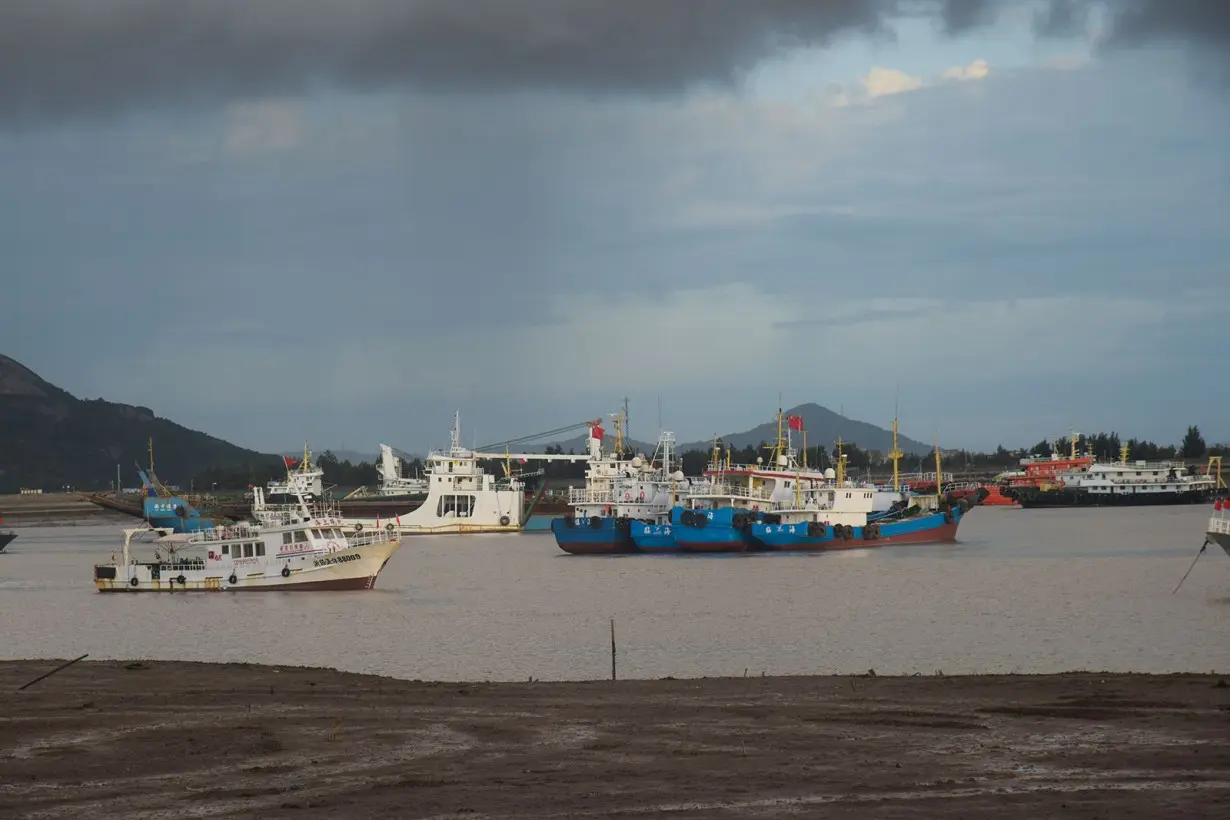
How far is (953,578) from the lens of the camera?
53.1m

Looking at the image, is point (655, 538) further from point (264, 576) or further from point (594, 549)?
point (264, 576)

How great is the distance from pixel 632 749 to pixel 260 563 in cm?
3697

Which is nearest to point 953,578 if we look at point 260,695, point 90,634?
point 90,634

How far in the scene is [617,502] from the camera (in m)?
84.1

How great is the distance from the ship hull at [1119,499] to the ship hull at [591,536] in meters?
80.2

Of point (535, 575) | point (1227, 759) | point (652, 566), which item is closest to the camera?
point (1227, 759)

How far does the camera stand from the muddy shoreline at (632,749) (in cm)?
1254

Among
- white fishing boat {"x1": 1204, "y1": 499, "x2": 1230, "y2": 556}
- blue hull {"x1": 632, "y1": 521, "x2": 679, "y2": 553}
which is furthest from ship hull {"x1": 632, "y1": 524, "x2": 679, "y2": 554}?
white fishing boat {"x1": 1204, "y1": 499, "x2": 1230, "y2": 556}

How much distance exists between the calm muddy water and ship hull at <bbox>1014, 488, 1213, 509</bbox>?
77486mm

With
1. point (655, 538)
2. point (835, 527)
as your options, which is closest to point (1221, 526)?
point (835, 527)

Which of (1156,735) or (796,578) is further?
(796,578)

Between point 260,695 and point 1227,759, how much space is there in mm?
12089

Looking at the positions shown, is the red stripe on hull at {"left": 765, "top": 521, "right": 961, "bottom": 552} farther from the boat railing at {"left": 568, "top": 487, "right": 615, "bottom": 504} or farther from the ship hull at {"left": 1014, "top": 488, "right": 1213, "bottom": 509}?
the ship hull at {"left": 1014, "top": 488, "right": 1213, "bottom": 509}

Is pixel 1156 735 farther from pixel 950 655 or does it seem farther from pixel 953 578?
pixel 953 578
